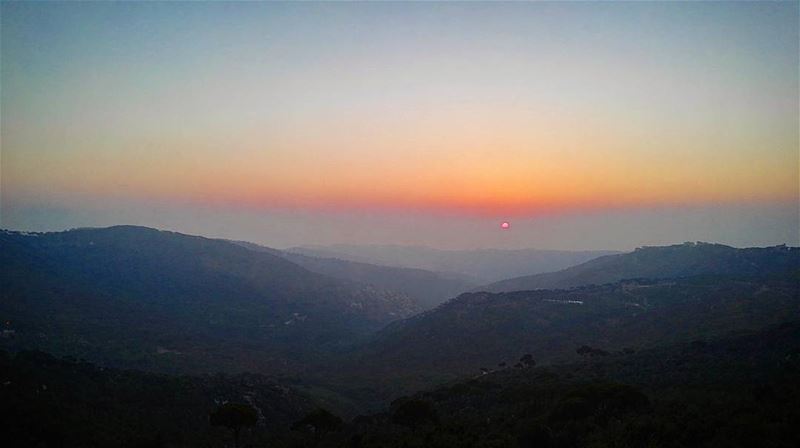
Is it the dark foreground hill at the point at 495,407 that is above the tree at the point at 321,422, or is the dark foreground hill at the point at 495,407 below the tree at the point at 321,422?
above

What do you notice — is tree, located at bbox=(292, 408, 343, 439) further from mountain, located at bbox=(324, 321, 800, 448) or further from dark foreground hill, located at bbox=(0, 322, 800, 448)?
mountain, located at bbox=(324, 321, 800, 448)

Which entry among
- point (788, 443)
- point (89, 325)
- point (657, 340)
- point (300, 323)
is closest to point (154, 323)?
point (89, 325)

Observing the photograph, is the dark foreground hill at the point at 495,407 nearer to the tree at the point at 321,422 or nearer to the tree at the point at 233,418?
the tree at the point at 321,422

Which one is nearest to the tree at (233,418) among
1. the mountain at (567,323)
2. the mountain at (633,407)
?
the mountain at (633,407)

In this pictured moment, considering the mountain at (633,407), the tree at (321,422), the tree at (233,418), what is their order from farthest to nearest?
the tree at (321,422) → the tree at (233,418) → the mountain at (633,407)

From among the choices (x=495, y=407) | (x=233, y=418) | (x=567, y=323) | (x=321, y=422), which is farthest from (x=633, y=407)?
(x=567, y=323)

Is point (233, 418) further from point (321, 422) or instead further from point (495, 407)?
point (495, 407)
